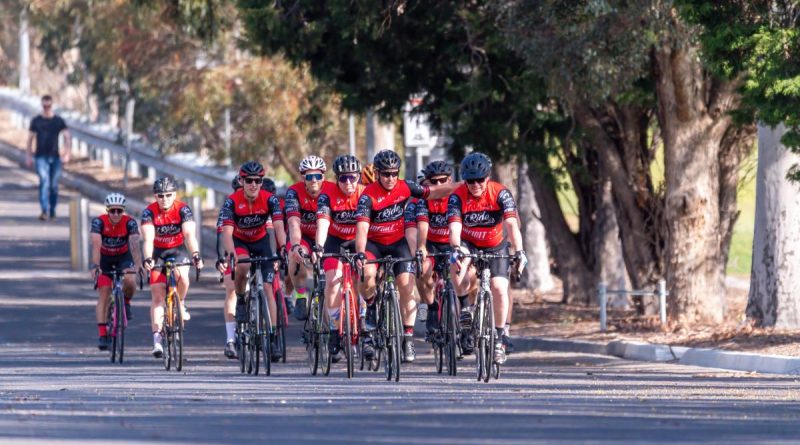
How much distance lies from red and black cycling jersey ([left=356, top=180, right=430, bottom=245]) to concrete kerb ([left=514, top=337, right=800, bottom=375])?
11.1 feet

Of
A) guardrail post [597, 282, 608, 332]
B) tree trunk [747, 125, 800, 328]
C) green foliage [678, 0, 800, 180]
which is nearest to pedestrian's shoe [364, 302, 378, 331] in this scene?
green foliage [678, 0, 800, 180]

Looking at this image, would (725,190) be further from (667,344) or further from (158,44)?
(158,44)

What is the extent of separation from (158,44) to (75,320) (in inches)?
562

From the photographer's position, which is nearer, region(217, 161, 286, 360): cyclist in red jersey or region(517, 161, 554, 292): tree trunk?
region(217, 161, 286, 360): cyclist in red jersey

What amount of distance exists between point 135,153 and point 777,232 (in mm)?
22017

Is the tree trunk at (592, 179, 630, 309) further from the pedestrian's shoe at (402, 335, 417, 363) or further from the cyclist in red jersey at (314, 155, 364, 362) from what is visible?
the pedestrian's shoe at (402, 335, 417, 363)

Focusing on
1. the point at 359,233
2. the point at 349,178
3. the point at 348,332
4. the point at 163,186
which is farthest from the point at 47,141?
the point at 348,332

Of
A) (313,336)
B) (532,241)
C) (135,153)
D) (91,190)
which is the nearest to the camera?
(313,336)

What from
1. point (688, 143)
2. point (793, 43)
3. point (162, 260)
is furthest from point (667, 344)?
point (162, 260)

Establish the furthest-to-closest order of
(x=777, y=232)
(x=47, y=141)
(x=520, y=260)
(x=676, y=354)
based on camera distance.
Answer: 1. (x=47, y=141)
2. (x=777, y=232)
3. (x=676, y=354)
4. (x=520, y=260)

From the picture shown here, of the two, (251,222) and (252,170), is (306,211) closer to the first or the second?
(251,222)

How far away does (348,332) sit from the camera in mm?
14812

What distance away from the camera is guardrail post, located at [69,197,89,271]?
2568 centimetres

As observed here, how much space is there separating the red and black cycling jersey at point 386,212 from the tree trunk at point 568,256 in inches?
325
